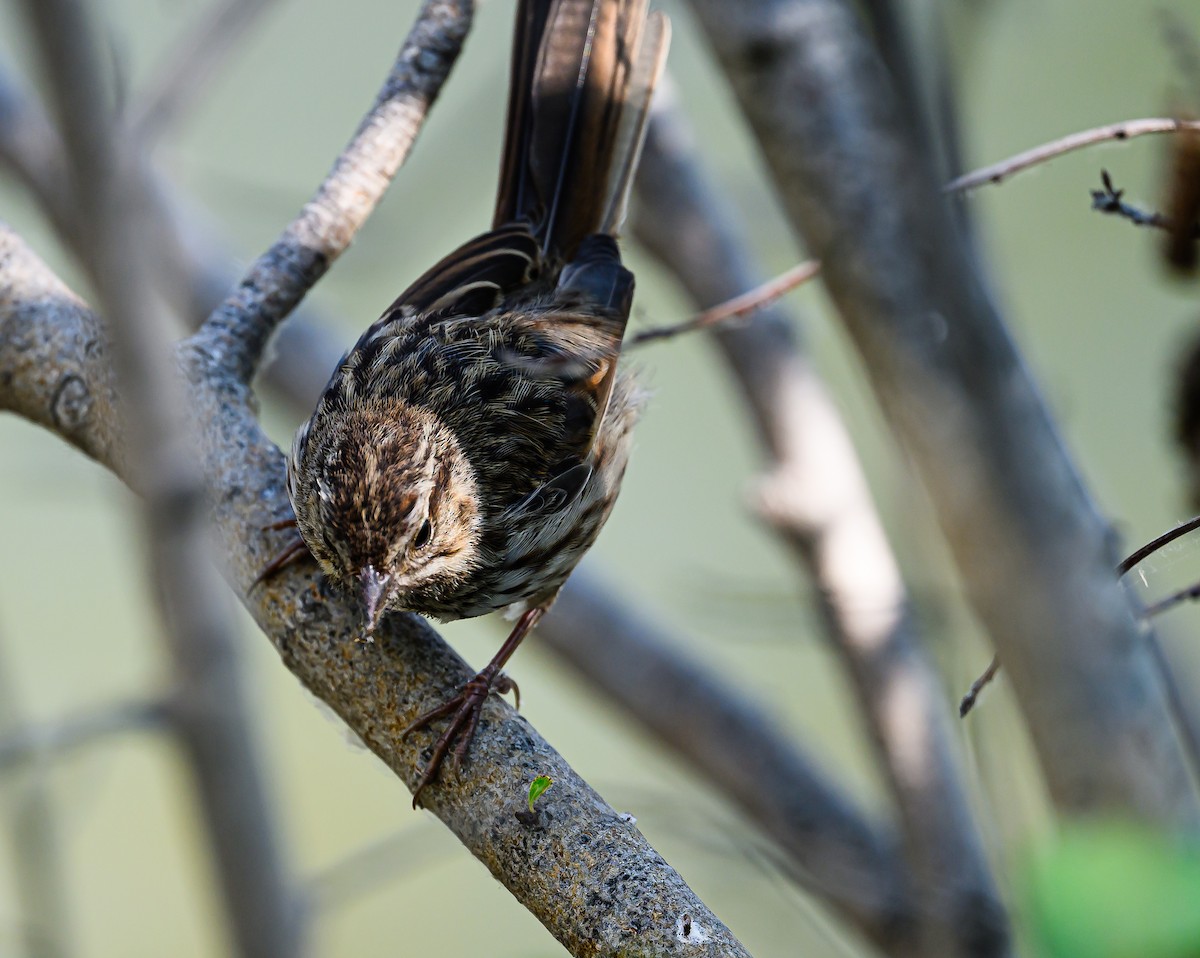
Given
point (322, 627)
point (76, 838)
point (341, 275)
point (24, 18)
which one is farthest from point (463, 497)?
point (76, 838)

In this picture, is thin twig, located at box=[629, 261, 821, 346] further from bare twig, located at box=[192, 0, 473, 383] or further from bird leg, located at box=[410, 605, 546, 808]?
bird leg, located at box=[410, 605, 546, 808]

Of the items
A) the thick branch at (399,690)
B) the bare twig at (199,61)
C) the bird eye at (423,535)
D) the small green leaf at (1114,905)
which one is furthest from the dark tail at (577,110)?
the small green leaf at (1114,905)

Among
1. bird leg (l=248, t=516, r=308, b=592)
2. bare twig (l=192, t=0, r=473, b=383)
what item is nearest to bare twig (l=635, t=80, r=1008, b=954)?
bare twig (l=192, t=0, r=473, b=383)

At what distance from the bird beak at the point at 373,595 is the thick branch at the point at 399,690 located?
0.11 ft

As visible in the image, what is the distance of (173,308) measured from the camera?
3990 millimetres

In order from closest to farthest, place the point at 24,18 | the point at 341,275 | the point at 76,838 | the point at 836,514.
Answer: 1. the point at 24,18
2. the point at 836,514
3. the point at 341,275
4. the point at 76,838

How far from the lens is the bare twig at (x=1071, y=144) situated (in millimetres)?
1705

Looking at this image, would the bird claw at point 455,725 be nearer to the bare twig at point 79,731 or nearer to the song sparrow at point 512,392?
the song sparrow at point 512,392

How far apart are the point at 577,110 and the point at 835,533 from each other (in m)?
1.49

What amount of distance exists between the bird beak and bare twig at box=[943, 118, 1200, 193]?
1068 mm

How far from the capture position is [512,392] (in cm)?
250

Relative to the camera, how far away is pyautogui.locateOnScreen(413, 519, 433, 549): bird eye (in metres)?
2.27

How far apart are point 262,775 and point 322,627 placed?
623 millimetres

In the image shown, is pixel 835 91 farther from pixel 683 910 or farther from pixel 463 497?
pixel 683 910
